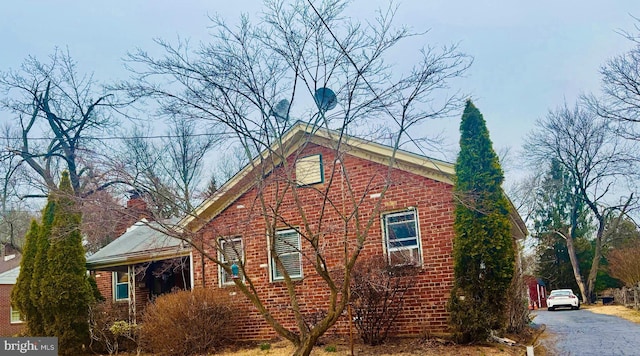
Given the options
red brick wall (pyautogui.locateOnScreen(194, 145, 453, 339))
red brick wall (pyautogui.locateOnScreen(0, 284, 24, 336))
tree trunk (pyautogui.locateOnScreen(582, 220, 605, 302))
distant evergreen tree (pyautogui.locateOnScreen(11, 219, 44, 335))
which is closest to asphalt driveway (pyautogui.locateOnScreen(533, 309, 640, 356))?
red brick wall (pyautogui.locateOnScreen(194, 145, 453, 339))

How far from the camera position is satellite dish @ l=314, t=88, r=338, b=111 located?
9914 millimetres

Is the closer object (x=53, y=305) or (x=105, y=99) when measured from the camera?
(x=53, y=305)

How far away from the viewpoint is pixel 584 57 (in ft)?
51.9

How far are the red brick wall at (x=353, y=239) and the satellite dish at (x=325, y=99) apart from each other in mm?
1832

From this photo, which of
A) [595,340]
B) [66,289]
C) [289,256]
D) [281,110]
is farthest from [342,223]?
[66,289]

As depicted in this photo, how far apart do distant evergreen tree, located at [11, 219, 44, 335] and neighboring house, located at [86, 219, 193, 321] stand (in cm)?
196

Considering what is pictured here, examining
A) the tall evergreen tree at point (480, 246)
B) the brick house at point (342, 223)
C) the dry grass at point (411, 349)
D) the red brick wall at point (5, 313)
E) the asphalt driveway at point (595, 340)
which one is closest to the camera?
the dry grass at point (411, 349)

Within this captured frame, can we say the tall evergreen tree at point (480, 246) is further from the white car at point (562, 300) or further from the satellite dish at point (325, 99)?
the white car at point (562, 300)

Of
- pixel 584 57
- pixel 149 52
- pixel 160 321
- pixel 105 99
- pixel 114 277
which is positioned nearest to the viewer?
pixel 149 52

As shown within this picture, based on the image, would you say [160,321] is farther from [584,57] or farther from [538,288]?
[538,288]

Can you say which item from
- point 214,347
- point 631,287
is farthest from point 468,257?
point 631,287

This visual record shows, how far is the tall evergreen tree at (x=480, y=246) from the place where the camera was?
37.1ft

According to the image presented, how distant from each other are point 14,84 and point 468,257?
80.1ft

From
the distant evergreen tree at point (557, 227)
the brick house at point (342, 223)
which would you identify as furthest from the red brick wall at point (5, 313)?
the distant evergreen tree at point (557, 227)
